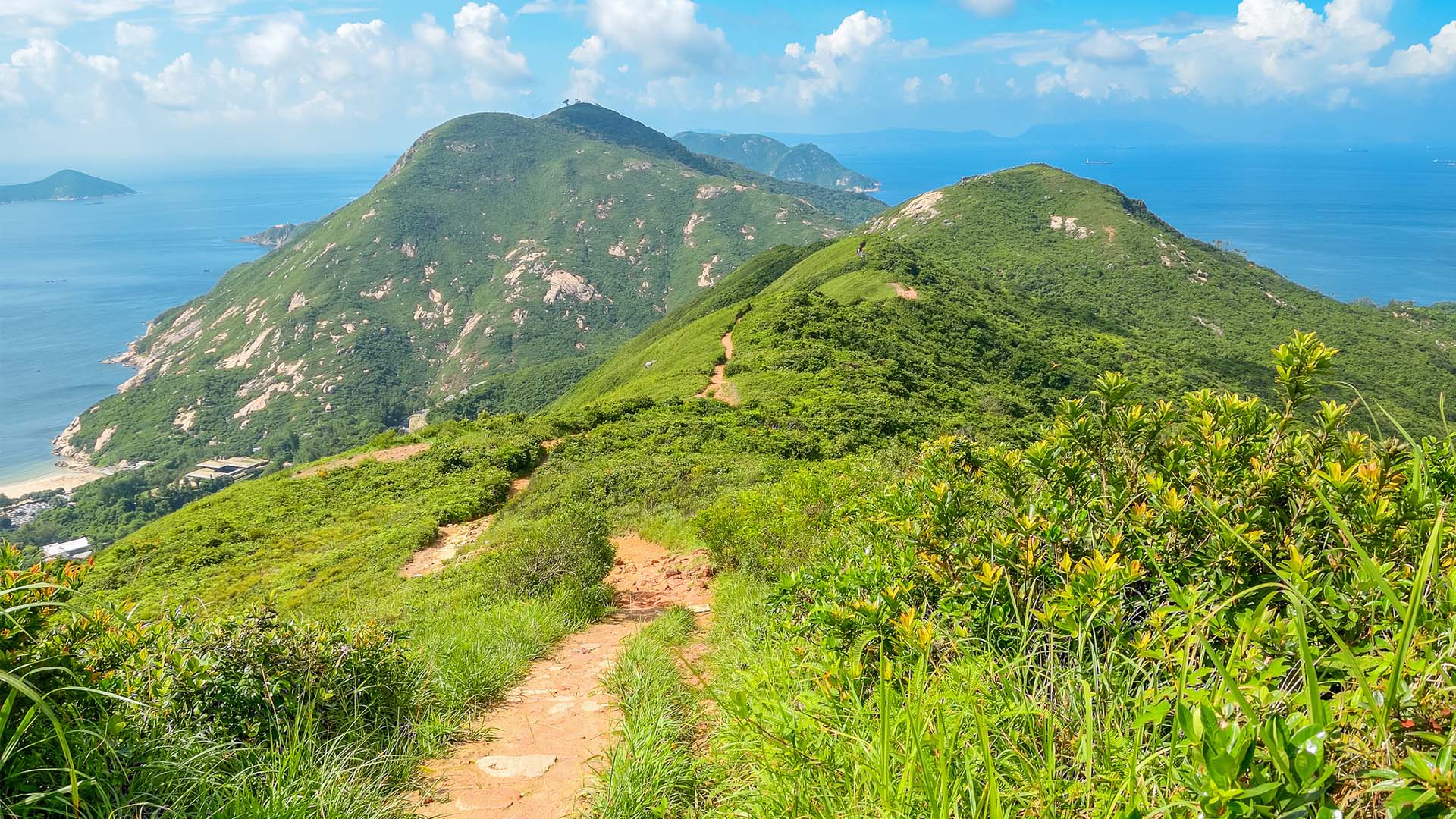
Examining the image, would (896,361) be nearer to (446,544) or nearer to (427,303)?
(446,544)

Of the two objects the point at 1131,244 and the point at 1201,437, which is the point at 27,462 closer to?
the point at 1201,437

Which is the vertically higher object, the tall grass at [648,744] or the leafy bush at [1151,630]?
the leafy bush at [1151,630]

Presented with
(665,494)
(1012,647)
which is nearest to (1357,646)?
(1012,647)

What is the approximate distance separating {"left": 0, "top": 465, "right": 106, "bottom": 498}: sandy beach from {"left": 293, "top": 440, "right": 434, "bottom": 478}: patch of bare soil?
10932cm

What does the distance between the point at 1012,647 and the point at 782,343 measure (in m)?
36.0

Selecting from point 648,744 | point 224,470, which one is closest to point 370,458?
point 648,744

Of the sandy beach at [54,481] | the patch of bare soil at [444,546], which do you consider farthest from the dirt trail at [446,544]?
the sandy beach at [54,481]

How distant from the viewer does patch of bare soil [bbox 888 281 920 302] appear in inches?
2030

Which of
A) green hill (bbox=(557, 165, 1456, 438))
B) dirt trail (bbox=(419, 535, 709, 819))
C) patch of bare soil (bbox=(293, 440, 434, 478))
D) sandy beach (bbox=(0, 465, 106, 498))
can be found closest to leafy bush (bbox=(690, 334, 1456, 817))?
dirt trail (bbox=(419, 535, 709, 819))

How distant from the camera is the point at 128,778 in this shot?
2430 mm

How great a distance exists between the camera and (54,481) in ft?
345

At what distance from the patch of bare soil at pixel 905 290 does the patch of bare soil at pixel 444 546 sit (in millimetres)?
39526

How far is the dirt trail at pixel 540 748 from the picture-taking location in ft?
11.0

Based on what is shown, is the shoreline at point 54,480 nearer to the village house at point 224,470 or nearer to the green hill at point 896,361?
the village house at point 224,470
